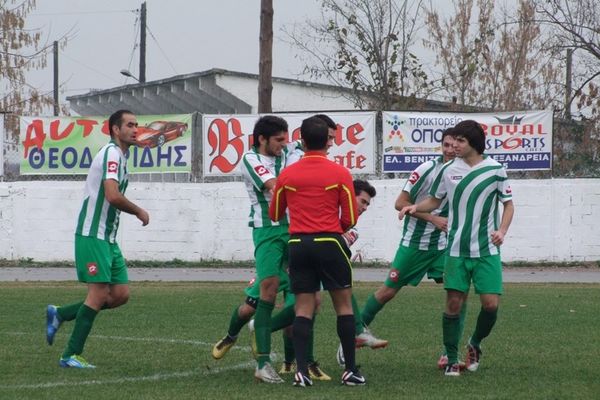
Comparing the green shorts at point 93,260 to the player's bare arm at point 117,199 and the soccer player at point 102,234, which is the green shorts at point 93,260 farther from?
the player's bare arm at point 117,199

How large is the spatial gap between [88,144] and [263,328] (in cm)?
1525

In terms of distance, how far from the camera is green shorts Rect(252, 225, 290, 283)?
879cm

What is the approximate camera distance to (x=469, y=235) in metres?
8.95

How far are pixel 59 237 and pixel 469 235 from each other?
15.3 meters

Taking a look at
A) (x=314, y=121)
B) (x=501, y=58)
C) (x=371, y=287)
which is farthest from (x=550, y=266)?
Answer: (x=501, y=58)

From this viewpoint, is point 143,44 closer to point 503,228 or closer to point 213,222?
point 213,222

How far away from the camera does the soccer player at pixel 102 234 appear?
368 inches

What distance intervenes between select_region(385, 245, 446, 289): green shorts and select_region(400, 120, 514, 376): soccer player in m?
1.27

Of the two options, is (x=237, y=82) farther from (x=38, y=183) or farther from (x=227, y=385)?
(x=227, y=385)

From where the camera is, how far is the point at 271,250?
29.0ft

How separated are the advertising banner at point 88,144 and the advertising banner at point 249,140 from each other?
428mm

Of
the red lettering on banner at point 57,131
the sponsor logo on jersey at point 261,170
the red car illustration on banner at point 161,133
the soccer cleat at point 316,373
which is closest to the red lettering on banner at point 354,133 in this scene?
the red car illustration on banner at point 161,133

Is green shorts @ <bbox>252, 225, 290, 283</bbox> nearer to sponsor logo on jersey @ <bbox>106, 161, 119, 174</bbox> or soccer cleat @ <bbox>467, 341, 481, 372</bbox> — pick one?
sponsor logo on jersey @ <bbox>106, 161, 119, 174</bbox>

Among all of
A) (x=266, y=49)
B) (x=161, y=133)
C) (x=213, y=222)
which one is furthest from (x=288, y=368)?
(x=266, y=49)
